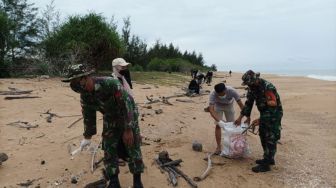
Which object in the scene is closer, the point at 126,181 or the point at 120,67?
the point at 126,181

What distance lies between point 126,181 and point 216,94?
2500mm

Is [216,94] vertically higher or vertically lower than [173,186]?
higher

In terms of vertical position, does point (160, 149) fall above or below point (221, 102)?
below

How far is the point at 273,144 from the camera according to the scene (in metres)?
6.63

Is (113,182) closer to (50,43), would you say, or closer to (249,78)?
(249,78)

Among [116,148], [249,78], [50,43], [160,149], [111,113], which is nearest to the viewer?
[111,113]

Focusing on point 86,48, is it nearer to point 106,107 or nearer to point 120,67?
point 120,67

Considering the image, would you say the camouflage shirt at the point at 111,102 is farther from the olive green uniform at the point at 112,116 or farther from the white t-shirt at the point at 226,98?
the white t-shirt at the point at 226,98

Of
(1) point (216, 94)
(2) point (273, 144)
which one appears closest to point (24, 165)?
(1) point (216, 94)

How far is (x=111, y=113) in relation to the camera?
4895 millimetres

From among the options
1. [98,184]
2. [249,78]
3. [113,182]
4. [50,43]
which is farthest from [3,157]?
[50,43]

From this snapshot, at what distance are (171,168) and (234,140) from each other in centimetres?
136

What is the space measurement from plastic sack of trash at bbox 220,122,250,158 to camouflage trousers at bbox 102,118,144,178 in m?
2.42

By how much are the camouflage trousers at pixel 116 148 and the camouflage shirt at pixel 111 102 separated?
10 centimetres
